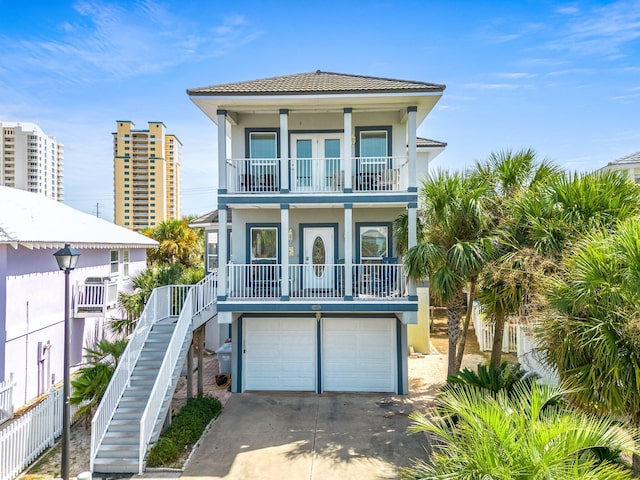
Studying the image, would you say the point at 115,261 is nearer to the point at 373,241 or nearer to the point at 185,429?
the point at 185,429

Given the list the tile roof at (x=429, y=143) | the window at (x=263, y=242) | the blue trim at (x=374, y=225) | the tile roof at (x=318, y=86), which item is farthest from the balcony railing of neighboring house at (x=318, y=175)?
the tile roof at (x=429, y=143)

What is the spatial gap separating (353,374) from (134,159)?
81188mm

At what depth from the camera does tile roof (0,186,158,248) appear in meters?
11.0

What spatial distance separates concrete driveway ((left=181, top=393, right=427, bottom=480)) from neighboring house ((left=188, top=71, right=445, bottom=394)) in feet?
3.64

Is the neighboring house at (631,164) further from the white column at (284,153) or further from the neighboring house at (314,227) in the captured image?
the white column at (284,153)

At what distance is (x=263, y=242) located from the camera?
42.3 ft

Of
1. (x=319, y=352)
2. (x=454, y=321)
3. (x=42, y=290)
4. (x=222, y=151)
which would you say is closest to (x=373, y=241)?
(x=454, y=321)

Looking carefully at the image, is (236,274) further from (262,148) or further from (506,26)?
(506,26)

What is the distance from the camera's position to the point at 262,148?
1289 cm

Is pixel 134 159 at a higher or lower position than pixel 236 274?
higher

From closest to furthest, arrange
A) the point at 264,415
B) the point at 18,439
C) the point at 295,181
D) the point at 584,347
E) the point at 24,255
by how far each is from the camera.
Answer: the point at 584,347
the point at 18,439
the point at 264,415
the point at 24,255
the point at 295,181

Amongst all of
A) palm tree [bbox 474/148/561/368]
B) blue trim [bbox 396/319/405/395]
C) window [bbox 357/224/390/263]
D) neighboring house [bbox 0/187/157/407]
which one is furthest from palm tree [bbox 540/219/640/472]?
neighboring house [bbox 0/187/157/407]

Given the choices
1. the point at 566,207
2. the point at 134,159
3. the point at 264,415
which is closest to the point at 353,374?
the point at 264,415

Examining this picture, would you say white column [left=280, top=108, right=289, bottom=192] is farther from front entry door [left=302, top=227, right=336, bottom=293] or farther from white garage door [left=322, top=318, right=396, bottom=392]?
white garage door [left=322, top=318, right=396, bottom=392]
